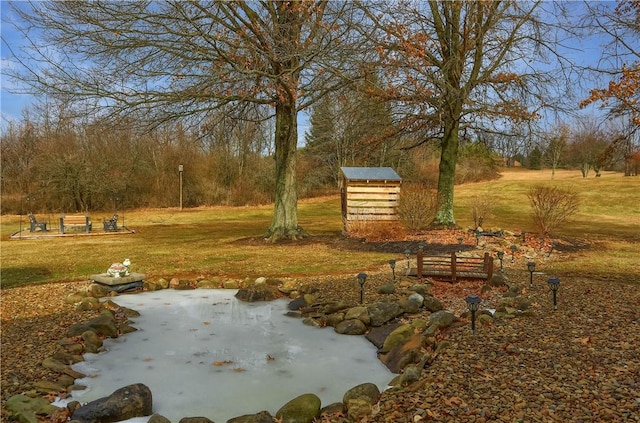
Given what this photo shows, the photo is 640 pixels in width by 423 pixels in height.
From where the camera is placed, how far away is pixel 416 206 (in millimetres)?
15852

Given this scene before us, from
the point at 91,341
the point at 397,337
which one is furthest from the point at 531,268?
the point at 91,341

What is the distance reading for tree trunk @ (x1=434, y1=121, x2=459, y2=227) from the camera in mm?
16891

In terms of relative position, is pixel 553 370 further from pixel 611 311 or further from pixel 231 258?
pixel 231 258

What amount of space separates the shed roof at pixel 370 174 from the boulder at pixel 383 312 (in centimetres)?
987

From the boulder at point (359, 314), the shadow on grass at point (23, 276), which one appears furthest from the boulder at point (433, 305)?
the shadow on grass at point (23, 276)

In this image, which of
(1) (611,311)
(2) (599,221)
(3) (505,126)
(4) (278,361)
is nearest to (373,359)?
(4) (278,361)

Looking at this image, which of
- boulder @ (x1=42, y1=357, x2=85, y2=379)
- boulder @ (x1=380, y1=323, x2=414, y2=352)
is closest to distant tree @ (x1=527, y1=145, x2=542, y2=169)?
boulder @ (x1=380, y1=323, x2=414, y2=352)

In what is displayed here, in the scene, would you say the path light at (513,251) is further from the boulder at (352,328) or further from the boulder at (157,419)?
the boulder at (157,419)

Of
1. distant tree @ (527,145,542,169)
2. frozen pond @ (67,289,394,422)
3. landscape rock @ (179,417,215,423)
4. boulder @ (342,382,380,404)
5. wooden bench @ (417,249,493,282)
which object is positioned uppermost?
distant tree @ (527,145,542,169)

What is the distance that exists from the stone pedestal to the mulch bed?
1198 millimetres

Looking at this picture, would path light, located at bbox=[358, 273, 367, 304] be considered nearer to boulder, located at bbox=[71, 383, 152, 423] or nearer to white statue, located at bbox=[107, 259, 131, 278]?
boulder, located at bbox=[71, 383, 152, 423]

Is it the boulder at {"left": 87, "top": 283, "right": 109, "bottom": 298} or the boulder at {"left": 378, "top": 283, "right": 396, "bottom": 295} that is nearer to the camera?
the boulder at {"left": 378, "top": 283, "right": 396, "bottom": 295}

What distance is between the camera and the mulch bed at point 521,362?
3.62 metres

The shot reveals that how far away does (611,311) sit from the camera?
6020 millimetres
